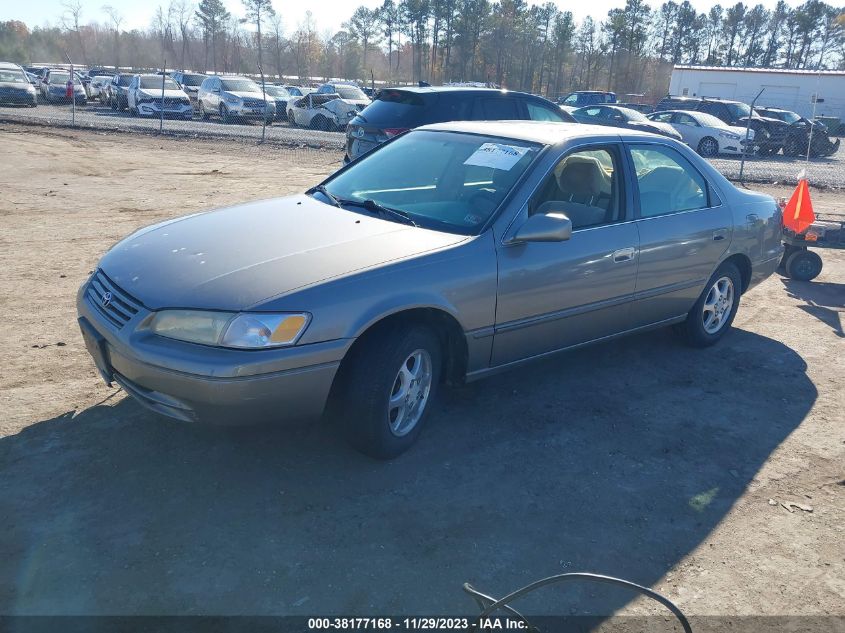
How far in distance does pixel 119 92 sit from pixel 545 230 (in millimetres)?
31492

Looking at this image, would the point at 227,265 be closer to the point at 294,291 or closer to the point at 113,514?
the point at 294,291

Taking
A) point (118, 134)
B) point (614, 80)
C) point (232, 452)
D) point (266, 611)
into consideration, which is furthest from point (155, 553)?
point (614, 80)

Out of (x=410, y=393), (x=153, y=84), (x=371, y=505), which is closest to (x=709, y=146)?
(x=153, y=84)

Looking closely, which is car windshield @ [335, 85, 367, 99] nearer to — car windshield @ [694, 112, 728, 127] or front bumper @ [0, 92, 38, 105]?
front bumper @ [0, 92, 38, 105]

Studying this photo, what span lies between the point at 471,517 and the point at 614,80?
66412 mm

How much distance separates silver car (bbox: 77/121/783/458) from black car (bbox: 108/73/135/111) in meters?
29.5

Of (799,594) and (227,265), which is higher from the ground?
(227,265)

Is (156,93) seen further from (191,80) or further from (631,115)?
(631,115)

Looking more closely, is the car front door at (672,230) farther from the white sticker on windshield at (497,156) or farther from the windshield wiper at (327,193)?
the windshield wiper at (327,193)

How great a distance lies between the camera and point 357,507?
340cm

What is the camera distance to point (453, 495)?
3.57 metres

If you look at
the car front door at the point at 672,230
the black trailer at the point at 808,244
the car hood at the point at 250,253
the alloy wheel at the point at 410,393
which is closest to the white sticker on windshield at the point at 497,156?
the car hood at the point at 250,253

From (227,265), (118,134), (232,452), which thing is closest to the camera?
(227,265)

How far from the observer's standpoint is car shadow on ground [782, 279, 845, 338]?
6.73 m
